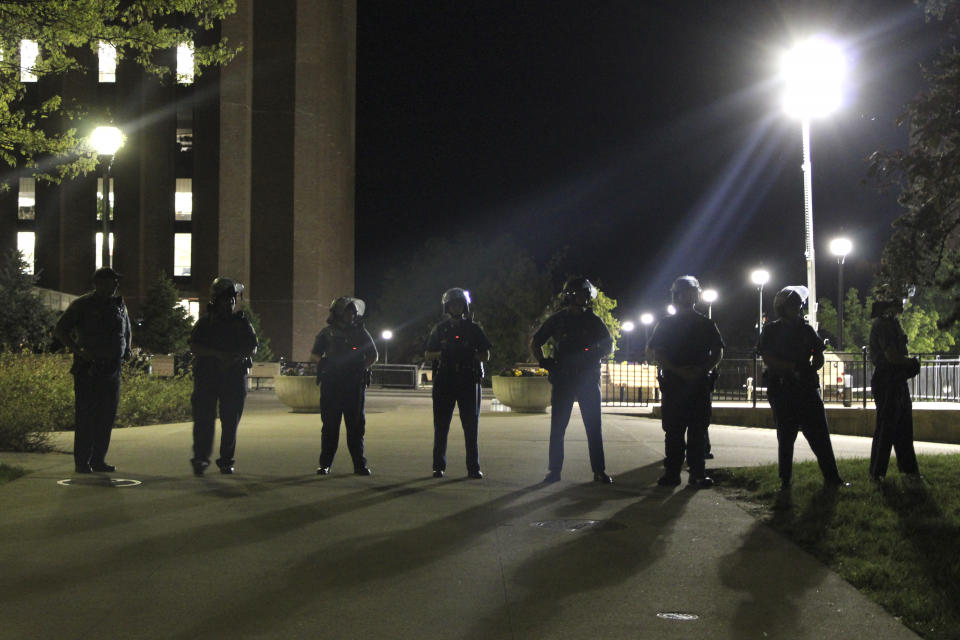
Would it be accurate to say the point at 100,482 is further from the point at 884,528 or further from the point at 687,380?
the point at 884,528

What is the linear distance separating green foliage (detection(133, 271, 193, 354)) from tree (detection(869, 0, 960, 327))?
45426 mm

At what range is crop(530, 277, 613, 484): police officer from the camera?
9.15 m

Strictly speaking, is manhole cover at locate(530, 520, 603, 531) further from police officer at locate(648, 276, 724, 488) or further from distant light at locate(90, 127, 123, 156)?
distant light at locate(90, 127, 123, 156)

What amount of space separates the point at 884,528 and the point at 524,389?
15.1m

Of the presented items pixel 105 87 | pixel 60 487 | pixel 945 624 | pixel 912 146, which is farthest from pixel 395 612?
pixel 105 87

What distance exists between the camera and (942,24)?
8922 millimetres

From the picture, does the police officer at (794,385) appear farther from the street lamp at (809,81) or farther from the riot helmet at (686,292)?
the street lamp at (809,81)

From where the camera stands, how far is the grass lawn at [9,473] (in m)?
8.92

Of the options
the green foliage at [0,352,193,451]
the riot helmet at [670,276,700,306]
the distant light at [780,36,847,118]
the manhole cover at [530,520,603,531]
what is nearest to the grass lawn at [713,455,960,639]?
the manhole cover at [530,520,603,531]

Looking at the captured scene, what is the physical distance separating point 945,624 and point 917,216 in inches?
207

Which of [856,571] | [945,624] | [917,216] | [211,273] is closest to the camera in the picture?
[945,624]

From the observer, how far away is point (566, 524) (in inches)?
271

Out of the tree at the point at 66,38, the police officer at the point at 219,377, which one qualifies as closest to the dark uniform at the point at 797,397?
the police officer at the point at 219,377

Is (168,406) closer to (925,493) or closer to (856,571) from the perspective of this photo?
(925,493)
